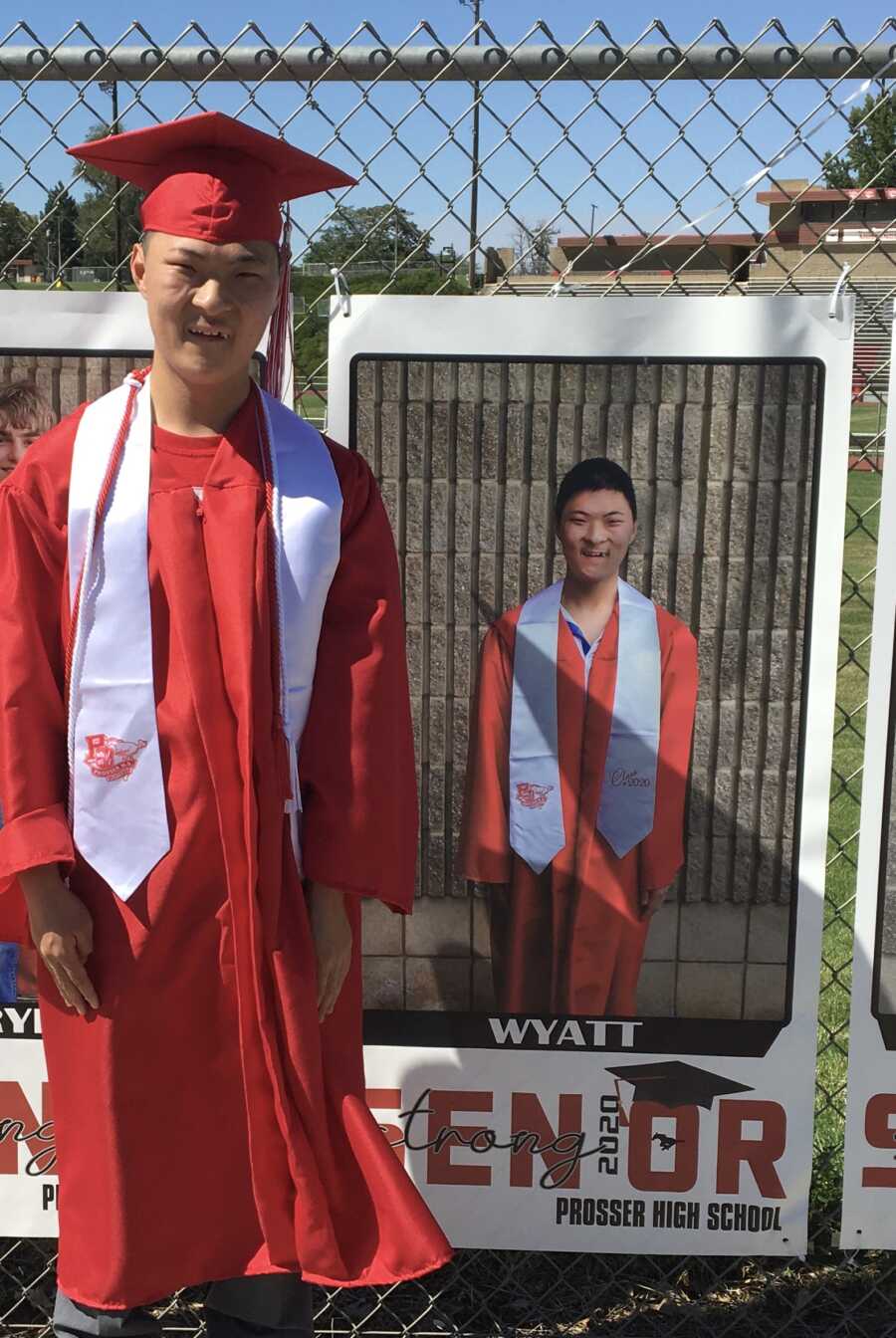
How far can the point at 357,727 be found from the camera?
1970mm

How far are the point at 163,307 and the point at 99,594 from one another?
40cm

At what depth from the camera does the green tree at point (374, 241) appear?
7.95 ft

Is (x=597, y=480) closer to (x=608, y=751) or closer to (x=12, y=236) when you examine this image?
(x=608, y=751)

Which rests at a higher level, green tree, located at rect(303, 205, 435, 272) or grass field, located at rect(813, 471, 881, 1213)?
green tree, located at rect(303, 205, 435, 272)

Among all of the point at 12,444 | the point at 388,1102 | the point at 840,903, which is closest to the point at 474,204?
the point at 12,444

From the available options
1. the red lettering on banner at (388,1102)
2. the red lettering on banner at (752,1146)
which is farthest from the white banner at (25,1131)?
the red lettering on banner at (752,1146)

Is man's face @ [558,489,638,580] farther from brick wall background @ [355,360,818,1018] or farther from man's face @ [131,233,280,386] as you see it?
man's face @ [131,233,280,386]

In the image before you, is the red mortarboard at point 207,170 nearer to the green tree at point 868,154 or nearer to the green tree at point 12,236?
the green tree at point 12,236

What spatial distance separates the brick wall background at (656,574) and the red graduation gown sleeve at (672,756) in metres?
0.02

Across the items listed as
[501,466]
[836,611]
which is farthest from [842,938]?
[501,466]

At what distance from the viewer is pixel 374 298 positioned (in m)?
2.35

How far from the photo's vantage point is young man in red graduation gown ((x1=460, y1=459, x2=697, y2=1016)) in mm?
2439

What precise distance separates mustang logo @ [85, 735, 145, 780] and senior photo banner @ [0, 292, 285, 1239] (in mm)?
749

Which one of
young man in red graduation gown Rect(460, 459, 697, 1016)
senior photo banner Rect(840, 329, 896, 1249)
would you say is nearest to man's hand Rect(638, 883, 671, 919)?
young man in red graduation gown Rect(460, 459, 697, 1016)
